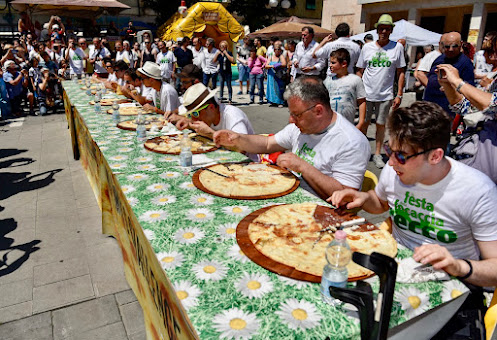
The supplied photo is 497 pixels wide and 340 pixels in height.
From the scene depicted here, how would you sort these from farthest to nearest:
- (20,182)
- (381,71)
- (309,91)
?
(381,71) → (20,182) → (309,91)

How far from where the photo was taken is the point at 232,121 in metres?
3.38

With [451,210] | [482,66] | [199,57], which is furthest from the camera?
[199,57]

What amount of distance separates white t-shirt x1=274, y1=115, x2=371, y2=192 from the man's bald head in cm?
291

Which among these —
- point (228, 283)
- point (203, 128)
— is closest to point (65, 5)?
point (203, 128)

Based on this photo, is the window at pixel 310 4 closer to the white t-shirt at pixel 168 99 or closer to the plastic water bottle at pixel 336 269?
the white t-shirt at pixel 168 99

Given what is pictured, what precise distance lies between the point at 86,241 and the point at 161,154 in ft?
4.68

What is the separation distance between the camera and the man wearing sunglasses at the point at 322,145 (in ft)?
7.41

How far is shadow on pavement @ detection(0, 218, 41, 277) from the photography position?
3160mm

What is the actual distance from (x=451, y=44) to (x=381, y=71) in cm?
110

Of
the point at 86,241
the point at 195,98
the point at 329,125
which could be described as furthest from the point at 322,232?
the point at 86,241

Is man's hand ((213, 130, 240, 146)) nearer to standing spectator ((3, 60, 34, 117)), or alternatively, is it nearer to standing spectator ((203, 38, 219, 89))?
standing spectator ((203, 38, 219, 89))

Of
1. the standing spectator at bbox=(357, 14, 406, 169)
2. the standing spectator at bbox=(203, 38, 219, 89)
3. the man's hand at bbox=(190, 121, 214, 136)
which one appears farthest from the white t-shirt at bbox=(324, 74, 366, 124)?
the standing spectator at bbox=(203, 38, 219, 89)

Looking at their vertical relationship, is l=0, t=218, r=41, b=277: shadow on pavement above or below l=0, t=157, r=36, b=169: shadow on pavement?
below

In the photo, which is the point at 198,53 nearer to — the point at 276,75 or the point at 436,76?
the point at 276,75
